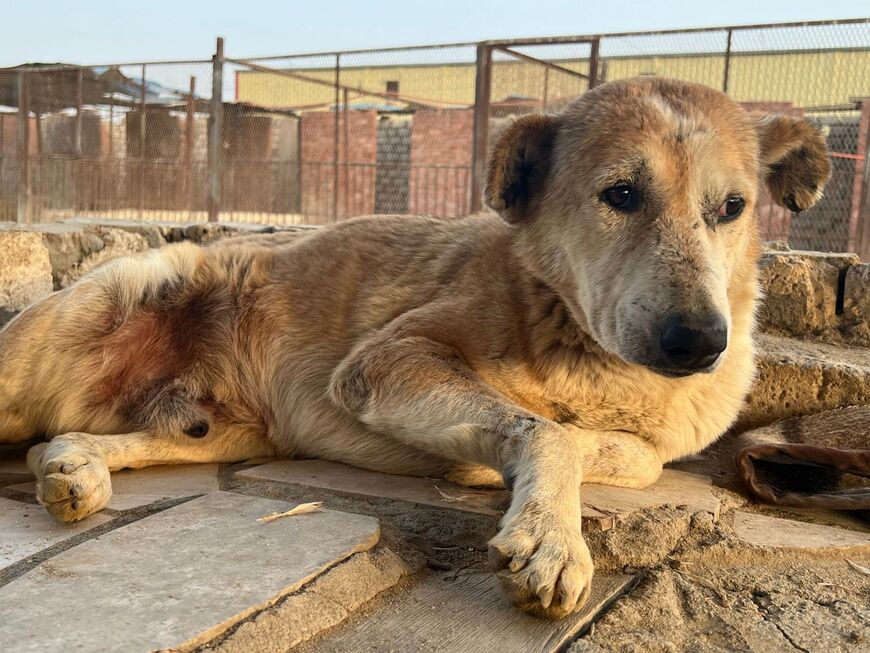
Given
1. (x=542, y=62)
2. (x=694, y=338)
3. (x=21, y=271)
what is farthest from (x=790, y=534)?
(x=542, y=62)

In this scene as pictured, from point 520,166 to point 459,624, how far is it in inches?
63.7

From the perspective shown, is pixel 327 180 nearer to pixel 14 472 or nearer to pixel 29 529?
pixel 14 472

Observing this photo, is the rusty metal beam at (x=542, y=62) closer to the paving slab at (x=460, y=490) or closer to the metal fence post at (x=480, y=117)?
the metal fence post at (x=480, y=117)

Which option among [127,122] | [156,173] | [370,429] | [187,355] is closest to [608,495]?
[370,429]

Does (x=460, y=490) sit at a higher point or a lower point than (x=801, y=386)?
lower

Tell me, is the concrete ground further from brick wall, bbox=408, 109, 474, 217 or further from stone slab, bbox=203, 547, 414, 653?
brick wall, bbox=408, 109, 474, 217

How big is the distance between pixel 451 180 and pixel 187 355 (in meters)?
9.39

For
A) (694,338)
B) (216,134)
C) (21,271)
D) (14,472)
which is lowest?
(14,472)

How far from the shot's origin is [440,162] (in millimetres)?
13773

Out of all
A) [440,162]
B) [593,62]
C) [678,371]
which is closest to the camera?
[678,371]

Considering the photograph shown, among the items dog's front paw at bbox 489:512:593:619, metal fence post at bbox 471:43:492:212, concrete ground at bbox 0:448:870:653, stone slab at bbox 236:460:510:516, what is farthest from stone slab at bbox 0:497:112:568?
metal fence post at bbox 471:43:492:212

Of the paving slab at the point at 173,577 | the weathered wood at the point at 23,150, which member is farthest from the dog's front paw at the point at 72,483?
the weathered wood at the point at 23,150

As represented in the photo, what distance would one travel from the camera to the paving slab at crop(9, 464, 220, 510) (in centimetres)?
244

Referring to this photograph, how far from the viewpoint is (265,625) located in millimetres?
1542
